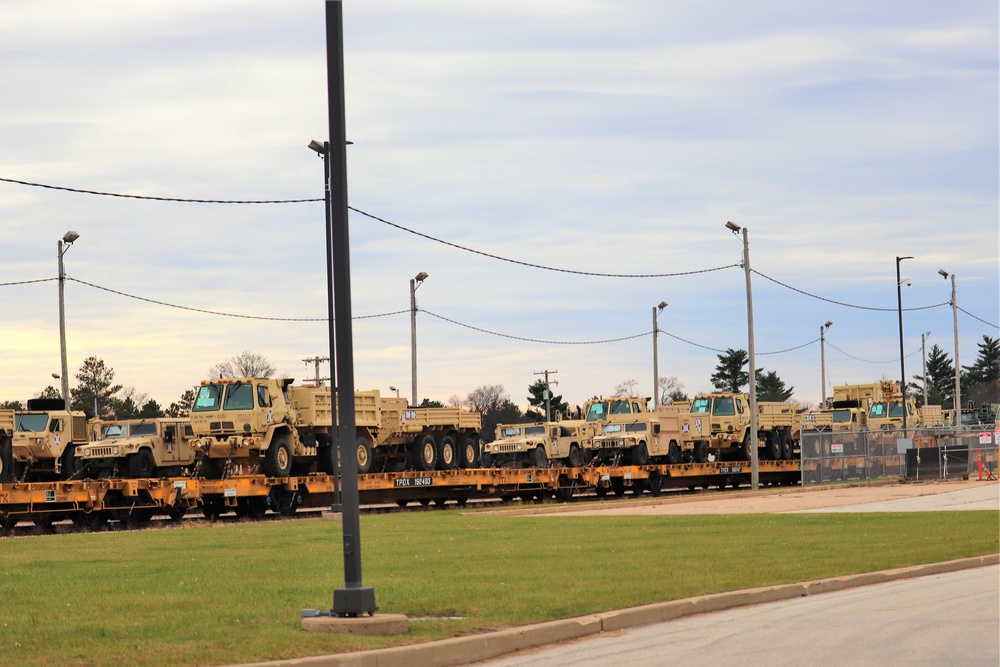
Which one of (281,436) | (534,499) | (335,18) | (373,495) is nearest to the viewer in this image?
(335,18)

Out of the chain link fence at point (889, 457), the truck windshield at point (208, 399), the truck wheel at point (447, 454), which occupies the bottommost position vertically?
the chain link fence at point (889, 457)

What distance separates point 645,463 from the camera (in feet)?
153

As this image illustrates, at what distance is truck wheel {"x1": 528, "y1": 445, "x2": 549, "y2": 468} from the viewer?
148ft

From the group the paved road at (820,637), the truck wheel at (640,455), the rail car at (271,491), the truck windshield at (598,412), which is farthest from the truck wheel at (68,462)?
the paved road at (820,637)

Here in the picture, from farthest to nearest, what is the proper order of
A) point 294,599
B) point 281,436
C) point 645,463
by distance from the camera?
point 645,463, point 281,436, point 294,599

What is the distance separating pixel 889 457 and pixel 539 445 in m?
13.4

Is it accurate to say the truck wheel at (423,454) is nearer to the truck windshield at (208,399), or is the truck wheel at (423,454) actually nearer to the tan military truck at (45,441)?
the truck windshield at (208,399)

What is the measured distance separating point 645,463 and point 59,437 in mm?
19857

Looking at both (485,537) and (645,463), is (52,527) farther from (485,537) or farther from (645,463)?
(645,463)

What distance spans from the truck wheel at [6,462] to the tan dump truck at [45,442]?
4.99 feet

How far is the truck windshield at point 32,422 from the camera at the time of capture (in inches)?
1433

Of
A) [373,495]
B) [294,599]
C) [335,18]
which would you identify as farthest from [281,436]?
[335,18]

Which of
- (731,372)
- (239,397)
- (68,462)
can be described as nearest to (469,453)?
(239,397)

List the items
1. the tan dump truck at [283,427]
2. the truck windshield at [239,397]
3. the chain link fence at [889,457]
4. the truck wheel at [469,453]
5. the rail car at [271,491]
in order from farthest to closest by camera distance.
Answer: the chain link fence at [889,457], the truck wheel at [469,453], the truck windshield at [239,397], the tan dump truck at [283,427], the rail car at [271,491]
